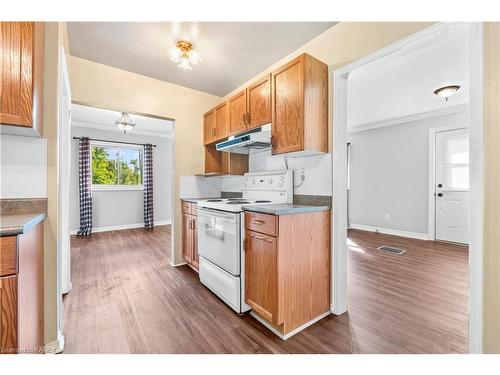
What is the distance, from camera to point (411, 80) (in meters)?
2.87

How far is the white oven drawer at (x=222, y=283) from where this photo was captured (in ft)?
6.07

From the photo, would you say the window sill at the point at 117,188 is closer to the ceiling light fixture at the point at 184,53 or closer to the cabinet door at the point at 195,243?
the cabinet door at the point at 195,243

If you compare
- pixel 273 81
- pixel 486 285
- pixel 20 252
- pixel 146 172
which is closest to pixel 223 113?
pixel 273 81

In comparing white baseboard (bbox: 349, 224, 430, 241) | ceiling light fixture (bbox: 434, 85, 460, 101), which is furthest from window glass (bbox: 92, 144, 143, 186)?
ceiling light fixture (bbox: 434, 85, 460, 101)

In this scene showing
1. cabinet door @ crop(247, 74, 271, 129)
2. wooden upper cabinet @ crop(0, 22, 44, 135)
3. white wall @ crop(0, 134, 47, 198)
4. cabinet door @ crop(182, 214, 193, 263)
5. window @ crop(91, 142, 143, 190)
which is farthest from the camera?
window @ crop(91, 142, 143, 190)

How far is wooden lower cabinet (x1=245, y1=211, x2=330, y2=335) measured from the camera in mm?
1542

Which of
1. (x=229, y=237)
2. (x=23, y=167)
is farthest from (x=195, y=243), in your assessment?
(x=23, y=167)

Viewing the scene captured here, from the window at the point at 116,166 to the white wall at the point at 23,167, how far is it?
4348 millimetres

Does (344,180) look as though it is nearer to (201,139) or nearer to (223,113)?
(223,113)

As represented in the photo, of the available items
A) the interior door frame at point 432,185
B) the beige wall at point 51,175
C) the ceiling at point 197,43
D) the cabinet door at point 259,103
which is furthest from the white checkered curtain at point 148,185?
the interior door frame at point 432,185

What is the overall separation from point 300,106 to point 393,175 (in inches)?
157

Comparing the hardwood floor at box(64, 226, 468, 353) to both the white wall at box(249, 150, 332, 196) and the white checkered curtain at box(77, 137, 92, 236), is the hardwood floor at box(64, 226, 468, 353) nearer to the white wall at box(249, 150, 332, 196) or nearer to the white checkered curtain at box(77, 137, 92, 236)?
the white wall at box(249, 150, 332, 196)

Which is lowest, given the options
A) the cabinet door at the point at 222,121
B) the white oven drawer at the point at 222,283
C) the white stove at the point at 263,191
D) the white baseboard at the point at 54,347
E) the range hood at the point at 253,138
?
the white baseboard at the point at 54,347

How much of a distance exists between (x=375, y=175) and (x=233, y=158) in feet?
12.0
